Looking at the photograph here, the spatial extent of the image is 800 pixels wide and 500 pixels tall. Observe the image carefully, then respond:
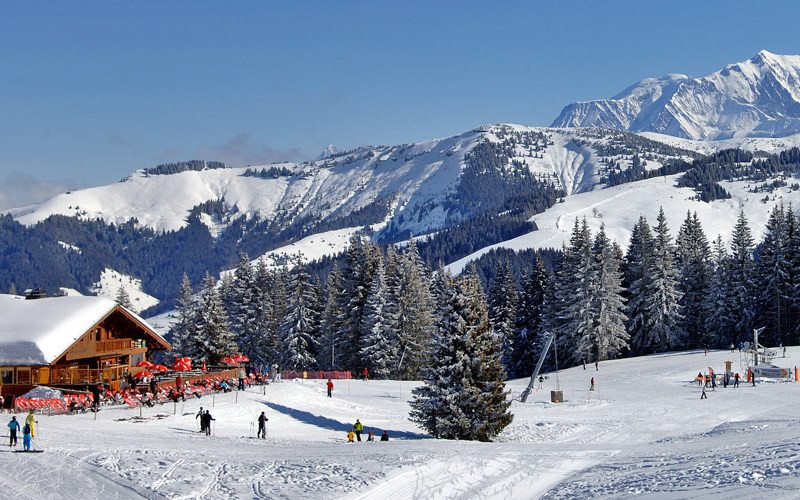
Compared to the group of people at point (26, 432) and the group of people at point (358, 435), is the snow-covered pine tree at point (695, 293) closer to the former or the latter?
the group of people at point (358, 435)

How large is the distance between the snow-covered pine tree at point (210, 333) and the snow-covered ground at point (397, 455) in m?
17.6

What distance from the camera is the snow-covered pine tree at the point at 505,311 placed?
2945 inches

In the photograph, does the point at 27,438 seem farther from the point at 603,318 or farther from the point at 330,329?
the point at 603,318

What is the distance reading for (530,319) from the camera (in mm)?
76125

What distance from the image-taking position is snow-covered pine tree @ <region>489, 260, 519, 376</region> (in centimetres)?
7481

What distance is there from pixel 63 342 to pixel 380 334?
2646 centimetres

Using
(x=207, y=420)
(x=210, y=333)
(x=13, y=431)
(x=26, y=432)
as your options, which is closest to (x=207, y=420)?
(x=207, y=420)

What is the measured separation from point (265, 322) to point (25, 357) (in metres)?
31.3

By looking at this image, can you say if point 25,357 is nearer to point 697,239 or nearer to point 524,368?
point 524,368

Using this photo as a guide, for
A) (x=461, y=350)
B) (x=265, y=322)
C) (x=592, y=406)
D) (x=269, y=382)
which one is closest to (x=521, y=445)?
(x=461, y=350)

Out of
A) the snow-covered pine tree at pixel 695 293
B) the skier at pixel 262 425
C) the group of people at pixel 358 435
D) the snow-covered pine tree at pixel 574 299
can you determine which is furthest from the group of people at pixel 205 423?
the snow-covered pine tree at pixel 695 293

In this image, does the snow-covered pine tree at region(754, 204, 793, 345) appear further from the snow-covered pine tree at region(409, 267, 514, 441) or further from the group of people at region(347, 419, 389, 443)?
the group of people at region(347, 419, 389, 443)

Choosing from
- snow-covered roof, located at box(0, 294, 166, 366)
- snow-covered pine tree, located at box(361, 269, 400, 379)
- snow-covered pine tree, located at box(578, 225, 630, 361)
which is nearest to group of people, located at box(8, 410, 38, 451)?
snow-covered roof, located at box(0, 294, 166, 366)

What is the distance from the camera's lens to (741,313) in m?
70.6
